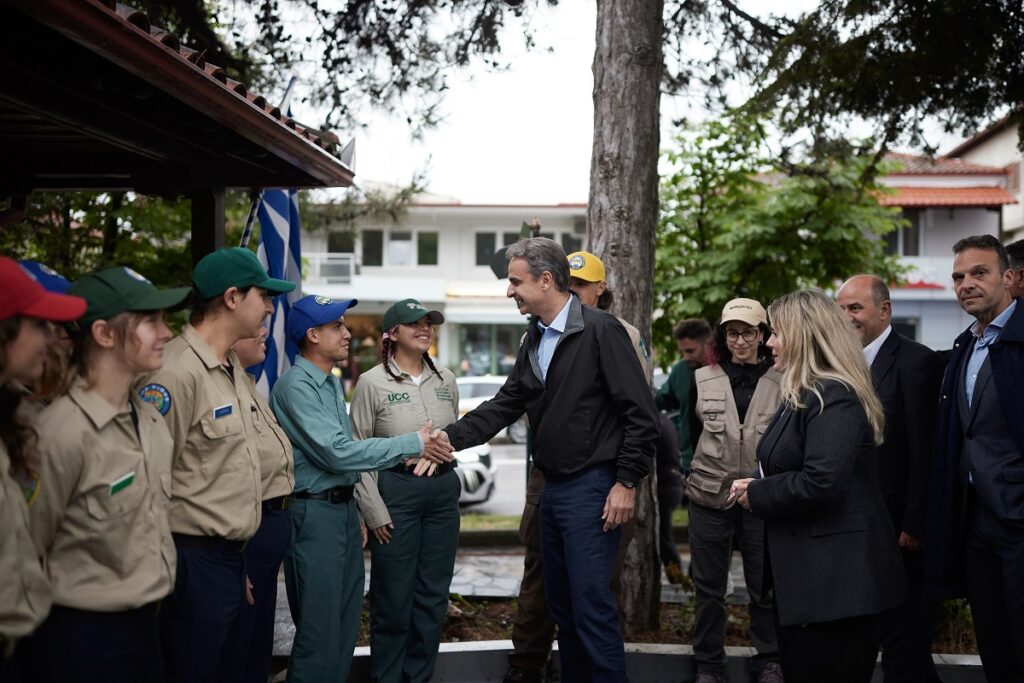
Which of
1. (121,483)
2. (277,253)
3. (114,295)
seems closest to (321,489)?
(121,483)

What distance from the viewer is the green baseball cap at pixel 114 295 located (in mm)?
2727

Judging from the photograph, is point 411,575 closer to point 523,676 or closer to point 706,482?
point 523,676

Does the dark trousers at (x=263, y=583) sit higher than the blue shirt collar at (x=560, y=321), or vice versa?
the blue shirt collar at (x=560, y=321)

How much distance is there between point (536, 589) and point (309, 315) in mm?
1983

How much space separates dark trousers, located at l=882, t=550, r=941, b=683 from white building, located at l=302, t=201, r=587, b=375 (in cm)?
2866

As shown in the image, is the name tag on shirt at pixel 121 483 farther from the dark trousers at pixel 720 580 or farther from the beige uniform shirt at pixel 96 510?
the dark trousers at pixel 720 580

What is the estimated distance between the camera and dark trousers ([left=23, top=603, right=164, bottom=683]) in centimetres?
255

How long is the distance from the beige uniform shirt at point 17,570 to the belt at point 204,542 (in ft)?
2.47

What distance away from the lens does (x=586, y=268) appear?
5203 millimetres

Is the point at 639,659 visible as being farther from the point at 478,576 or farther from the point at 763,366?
the point at 478,576

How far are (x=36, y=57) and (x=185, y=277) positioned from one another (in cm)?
652

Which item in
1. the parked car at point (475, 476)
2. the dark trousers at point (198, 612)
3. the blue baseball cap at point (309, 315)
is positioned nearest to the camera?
the dark trousers at point (198, 612)

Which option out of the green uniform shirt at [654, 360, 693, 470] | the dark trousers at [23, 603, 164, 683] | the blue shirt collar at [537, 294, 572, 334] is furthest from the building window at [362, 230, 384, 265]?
the dark trousers at [23, 603, 164, 683]

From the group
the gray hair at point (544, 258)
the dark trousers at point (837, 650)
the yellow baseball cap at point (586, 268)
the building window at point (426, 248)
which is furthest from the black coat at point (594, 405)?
the building window at point (426, 248)
